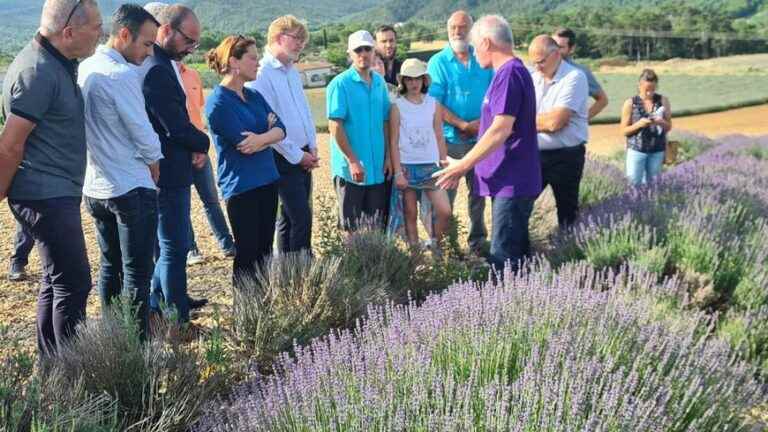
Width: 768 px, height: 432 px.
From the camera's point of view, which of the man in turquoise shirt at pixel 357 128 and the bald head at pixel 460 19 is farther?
the bald head at pixel 460 19

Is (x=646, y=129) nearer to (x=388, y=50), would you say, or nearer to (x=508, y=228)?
(x=388, y=50)

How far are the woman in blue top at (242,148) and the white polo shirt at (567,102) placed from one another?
212 cm

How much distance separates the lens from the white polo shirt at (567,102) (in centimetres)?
538

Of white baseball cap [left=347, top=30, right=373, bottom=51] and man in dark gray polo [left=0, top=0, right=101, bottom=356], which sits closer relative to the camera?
man in dark gray polo [left=0, top=0, right=101, bottom=356]

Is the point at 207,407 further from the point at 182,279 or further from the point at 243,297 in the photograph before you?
the point at 182,279

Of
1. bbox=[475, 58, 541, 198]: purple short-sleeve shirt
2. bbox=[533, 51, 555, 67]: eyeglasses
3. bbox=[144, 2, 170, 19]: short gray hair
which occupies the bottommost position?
bbox=[475, 58, 541, 198]: purple short-sleeve shirt

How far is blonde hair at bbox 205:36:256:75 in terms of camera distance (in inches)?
170

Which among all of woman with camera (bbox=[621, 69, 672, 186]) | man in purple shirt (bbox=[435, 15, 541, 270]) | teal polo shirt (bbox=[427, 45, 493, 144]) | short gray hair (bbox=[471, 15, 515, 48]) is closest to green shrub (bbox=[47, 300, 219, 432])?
Result: man in purple shirt (bbox=[435, 15, 541, 270])

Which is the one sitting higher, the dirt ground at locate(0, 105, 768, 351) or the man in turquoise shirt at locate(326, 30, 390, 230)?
the man in turquoise shirt at locate(326, 30, 390, 230)

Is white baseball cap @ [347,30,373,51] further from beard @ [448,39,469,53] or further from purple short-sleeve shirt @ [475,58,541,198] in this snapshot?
purple short-sleeve shirt @ [475,58,541,198]

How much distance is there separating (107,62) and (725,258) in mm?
3639

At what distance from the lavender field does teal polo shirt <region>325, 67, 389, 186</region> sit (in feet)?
2.80

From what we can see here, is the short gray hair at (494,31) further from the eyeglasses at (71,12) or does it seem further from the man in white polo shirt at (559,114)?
the eyeglasses at (71,12)

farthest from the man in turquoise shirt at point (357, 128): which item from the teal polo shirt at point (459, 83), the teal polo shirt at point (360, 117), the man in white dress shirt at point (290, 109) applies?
the teal polo shirt at point (459, 83)
